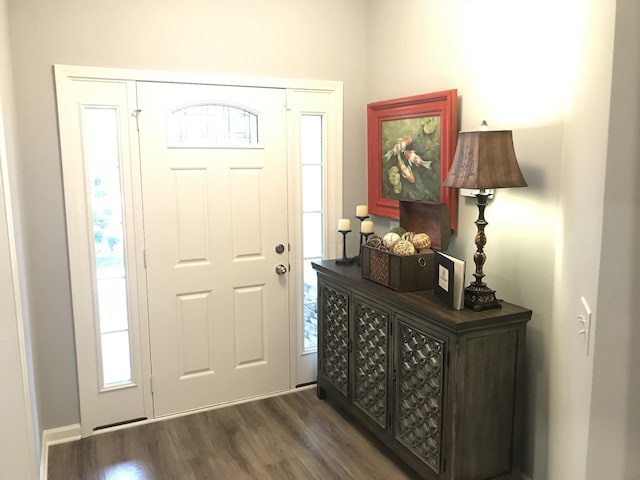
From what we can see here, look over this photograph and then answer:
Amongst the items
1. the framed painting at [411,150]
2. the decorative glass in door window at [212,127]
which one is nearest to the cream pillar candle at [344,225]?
the framed painting at [411,150]

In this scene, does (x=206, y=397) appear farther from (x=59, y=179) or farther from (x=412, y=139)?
(x=412, y=139)

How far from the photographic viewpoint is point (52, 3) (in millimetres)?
2785

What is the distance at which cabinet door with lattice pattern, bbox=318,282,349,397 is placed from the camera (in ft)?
10.3

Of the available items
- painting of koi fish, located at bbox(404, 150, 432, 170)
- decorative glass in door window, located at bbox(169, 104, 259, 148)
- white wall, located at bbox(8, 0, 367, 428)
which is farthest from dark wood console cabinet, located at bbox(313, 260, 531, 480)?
white wall, located at bbox(8, 0, 367, 428)

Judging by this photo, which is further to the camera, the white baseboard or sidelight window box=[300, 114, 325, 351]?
sidelight window box=[300, 114, 325, 351]

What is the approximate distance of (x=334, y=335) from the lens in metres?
3.25

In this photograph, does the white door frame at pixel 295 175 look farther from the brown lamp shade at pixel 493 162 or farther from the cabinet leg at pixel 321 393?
the brown lamp shade at pixel 493 162

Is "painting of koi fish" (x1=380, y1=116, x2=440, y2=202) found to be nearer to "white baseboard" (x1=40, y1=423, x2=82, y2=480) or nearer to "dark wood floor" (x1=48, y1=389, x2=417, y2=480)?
"dark wood floor" (x1=48, y1=389, x2=417, y2=480)

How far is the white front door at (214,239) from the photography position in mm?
3137

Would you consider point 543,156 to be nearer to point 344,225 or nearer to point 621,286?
point 621,286

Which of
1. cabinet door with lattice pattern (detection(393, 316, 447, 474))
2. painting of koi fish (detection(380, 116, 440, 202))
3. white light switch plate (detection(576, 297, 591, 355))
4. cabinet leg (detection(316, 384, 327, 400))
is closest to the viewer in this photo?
white light switch plate (detection(576, 297, 591, 355))

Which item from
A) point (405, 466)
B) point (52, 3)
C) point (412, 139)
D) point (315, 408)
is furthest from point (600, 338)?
point (52, 3)

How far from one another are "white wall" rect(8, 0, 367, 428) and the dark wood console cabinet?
5.13 ft

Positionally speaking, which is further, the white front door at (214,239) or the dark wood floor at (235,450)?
the white front door at (214,239)
